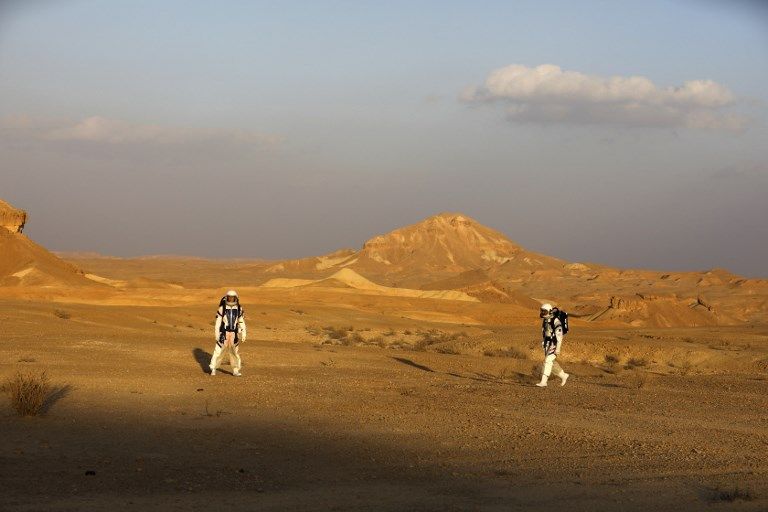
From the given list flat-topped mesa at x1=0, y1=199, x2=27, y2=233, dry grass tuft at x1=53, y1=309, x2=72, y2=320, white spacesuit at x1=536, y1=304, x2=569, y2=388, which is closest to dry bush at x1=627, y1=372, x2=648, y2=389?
white spacesuit at x1=536, y1=304, x2=569, y2=388

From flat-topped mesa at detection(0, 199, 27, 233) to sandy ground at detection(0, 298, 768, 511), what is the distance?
43815mm

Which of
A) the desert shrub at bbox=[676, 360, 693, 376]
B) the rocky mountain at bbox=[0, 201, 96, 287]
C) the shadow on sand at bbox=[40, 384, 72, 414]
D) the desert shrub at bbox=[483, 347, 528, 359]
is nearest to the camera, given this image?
the shadow on sand at bbox=[40, 384, 72, 414]

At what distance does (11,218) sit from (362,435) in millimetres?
61332

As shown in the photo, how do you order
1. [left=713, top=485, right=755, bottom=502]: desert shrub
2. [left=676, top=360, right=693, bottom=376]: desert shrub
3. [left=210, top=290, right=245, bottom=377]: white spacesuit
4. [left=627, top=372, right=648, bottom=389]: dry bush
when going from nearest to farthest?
[left=713, top=485, right=755, bottom=502]: desert shrub
[left=210, top=290, right=245, bottom=377]: white spacesuit
[left=627, top=372, right=648, bottom=389]: dry bush
[left=676, top=360, right=693, bottom=376]: desert shrub

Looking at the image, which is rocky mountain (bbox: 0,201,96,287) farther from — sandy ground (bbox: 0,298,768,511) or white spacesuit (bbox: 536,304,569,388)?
white spacesuit (bbox: 536,304,569,388)

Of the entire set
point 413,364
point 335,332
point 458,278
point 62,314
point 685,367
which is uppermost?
point 458,278

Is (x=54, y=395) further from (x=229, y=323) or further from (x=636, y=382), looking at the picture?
(x=636, y=382)

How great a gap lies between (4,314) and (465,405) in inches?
880

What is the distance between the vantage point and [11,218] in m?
69.1

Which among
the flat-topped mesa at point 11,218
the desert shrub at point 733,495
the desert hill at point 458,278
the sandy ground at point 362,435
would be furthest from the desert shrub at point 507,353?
the flat-topped mesa at point 11,218

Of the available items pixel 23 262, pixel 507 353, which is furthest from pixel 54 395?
pixel 23 262

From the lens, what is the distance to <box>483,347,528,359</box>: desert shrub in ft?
112

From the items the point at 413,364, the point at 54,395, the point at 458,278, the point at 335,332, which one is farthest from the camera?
the point at 458,278

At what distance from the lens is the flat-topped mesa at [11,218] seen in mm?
68625
